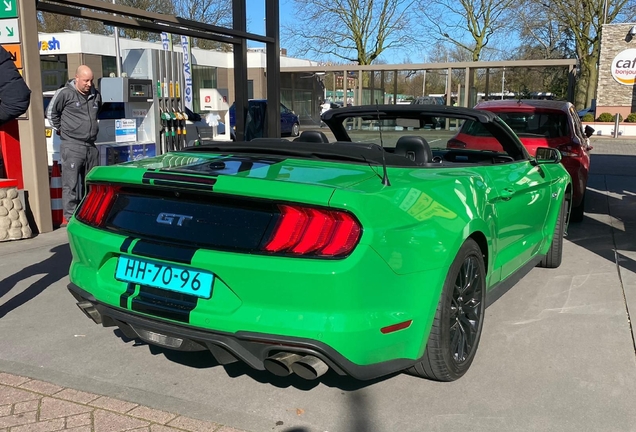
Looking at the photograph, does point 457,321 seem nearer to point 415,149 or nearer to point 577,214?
point 415,149

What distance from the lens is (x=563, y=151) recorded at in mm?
7512

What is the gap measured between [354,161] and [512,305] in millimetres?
1993

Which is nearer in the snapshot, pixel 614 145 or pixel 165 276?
pixel 165 276

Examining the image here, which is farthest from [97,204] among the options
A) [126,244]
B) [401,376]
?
[401,376]

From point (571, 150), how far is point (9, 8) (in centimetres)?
650

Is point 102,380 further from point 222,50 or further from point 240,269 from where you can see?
point 222,50

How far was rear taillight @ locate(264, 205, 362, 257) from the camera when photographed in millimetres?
2629

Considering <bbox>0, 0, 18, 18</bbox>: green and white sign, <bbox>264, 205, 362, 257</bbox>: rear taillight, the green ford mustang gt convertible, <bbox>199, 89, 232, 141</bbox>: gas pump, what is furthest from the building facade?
<bbox>264, 205, 362, 257</bbox>: rear taillight

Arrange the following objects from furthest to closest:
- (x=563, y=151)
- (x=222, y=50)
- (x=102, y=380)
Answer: (x=222, y=50), (x=563, y=151), (x=102, y=380)

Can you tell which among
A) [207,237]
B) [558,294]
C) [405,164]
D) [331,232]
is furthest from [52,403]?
[558,294]

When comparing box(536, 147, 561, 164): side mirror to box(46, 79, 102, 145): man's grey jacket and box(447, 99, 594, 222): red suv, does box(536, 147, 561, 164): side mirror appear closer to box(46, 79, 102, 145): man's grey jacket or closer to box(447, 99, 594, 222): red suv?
box(447, 99, 594, 222): red suv

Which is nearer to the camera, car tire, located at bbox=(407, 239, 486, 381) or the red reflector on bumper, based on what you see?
the red reflector on bumper

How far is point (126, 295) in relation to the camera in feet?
9.88

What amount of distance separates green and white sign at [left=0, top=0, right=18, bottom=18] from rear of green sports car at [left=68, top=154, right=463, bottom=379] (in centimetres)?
451
